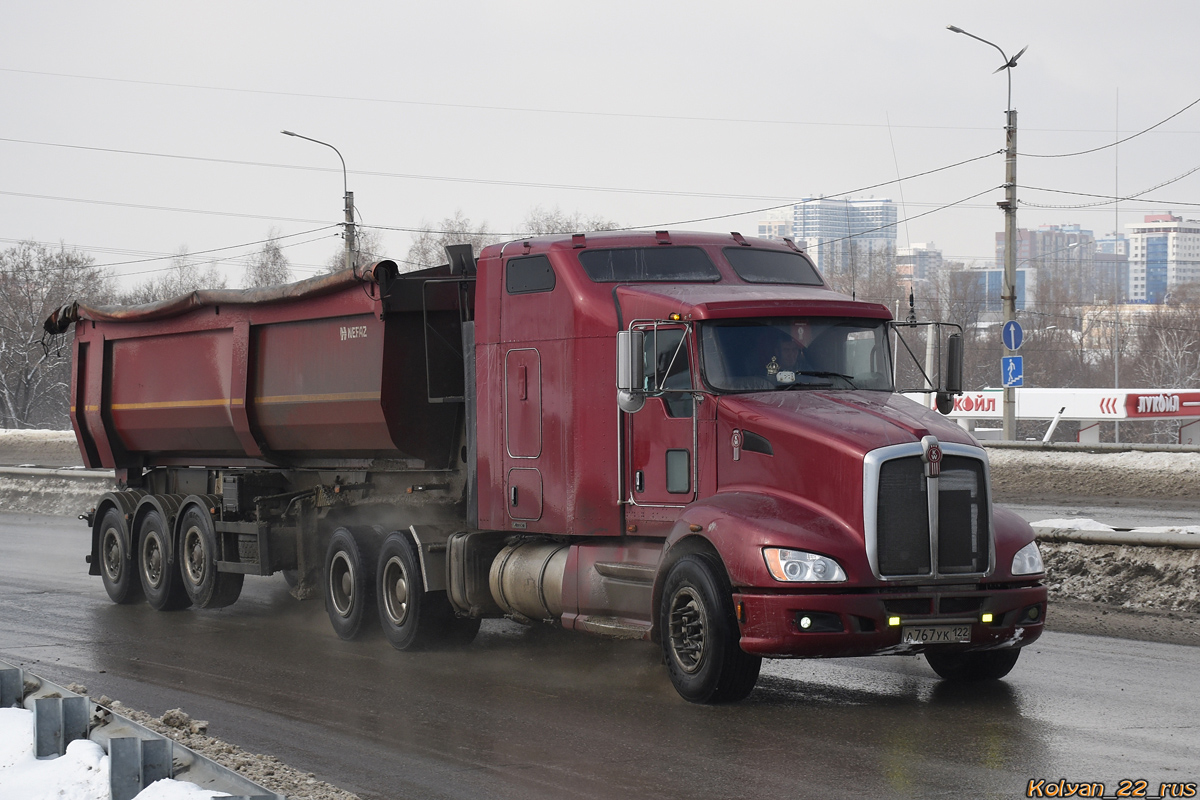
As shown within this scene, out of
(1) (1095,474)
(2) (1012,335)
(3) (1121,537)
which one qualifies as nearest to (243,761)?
(3) (1121,537)

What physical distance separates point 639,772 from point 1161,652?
486cm

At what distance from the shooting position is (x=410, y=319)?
11.3 metres

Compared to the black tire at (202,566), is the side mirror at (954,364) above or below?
above

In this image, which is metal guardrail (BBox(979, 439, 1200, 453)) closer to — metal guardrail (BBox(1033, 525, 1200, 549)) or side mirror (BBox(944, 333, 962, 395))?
metal guardrail (BBox(1033, 525, 1200, 549))

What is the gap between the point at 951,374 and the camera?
9.76 metres

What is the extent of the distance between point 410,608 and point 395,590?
44 centimetres

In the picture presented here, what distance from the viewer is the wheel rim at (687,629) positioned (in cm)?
838

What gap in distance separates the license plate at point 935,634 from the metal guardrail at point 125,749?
3935 mm

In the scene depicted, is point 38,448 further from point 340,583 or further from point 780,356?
point 780,356

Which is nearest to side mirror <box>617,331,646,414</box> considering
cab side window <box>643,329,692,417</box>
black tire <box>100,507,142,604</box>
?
cab side window <box>643,329,692,417</box>

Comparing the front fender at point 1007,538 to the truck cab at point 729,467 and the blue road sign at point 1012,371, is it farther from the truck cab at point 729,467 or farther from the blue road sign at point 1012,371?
the blue road sign at point 1012,371

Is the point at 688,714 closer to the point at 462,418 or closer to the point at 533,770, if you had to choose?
the point at 533,770

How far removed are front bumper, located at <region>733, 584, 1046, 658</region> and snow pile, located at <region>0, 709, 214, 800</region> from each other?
11.6ft

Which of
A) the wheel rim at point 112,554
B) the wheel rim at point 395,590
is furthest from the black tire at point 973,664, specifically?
the wheel rim at point 112,554
